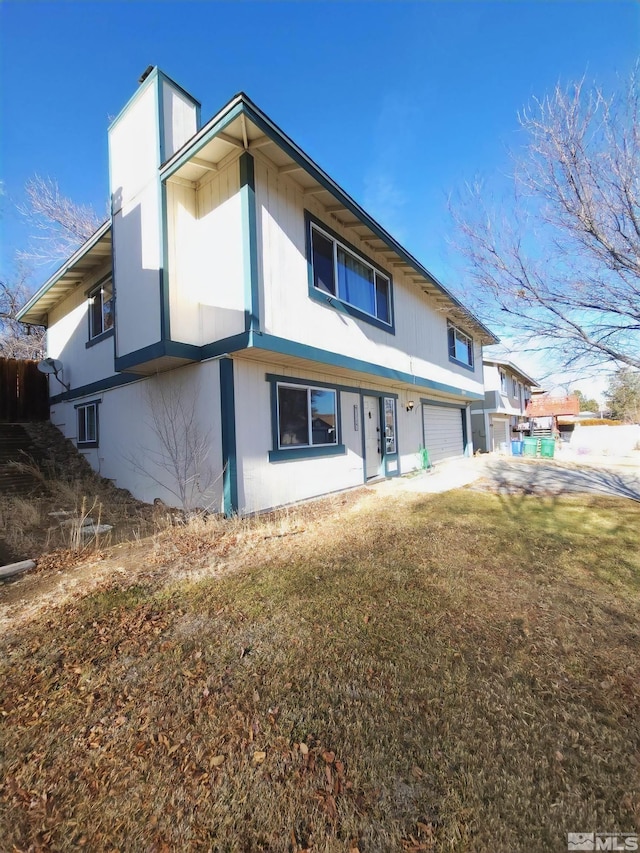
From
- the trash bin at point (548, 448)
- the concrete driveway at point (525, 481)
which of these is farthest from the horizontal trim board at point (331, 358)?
the trash bin at point (548, 448)

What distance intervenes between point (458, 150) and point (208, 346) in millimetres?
6735

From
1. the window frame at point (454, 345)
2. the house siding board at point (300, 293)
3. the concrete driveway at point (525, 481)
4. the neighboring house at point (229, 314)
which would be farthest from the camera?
the window frame at point (454, 345)

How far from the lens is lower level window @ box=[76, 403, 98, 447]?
32.4 feet

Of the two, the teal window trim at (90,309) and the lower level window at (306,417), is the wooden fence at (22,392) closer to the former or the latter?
the teal window trim at (90,309)

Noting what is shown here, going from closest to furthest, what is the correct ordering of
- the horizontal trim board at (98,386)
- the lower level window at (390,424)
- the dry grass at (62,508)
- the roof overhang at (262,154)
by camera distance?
the dry grass at (62,508) → the roof overhang at (262,154) → the horizontal trim board at (98,386) → the lower level window at (390,424)

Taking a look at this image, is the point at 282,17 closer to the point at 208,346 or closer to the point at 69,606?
the point at 208,346

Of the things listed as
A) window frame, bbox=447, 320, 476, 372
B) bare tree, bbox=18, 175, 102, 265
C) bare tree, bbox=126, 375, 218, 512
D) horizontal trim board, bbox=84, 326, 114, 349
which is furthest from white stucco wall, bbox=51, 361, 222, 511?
bare tree, bbox=18, 175, 102, 265

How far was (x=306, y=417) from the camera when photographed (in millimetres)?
7766

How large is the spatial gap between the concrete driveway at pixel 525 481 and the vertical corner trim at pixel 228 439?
4.21 metres

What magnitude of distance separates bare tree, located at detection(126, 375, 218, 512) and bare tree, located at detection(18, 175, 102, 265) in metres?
13.6

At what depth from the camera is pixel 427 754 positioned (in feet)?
6.16

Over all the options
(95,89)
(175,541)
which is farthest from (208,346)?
(95,89)

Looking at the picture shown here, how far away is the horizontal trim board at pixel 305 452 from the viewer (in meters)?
6.98

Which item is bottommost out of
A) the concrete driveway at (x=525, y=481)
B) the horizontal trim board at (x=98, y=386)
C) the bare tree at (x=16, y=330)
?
the concrete driveway at (x=525, y=481)
